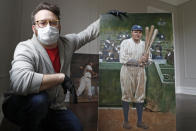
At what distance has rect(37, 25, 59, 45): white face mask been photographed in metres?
0.91

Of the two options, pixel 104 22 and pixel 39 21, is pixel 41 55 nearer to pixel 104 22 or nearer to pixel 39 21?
pixel 39 21

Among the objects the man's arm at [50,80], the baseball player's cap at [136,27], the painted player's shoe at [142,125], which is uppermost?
the baseball player's cap at [136,27]

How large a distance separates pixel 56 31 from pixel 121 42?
0.45 meters

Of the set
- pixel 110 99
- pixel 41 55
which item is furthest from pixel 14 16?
pixel 110 99

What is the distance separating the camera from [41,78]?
30.3 inches

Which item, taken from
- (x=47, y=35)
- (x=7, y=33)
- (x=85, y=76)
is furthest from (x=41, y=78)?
(x=85, y=76)

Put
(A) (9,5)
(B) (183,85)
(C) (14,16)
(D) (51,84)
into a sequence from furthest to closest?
(B) (183,85) < (C) (14,16) < (A) (9,5) < (D) (51,84)

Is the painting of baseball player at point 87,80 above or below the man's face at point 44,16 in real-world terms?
below

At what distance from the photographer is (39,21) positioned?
922 mm

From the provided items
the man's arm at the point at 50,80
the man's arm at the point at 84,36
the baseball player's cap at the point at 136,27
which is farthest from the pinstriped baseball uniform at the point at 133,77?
the man's arm at the point at 50,80

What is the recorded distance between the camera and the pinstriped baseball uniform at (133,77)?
3.41ft

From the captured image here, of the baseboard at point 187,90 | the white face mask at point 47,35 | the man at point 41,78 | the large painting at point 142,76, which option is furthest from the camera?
the baseboard at point 187,90

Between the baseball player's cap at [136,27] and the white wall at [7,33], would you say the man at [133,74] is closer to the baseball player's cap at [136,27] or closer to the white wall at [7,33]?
the baseball player's cap at [136,27]

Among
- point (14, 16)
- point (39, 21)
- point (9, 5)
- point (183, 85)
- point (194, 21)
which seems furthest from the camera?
point (183, 85)
